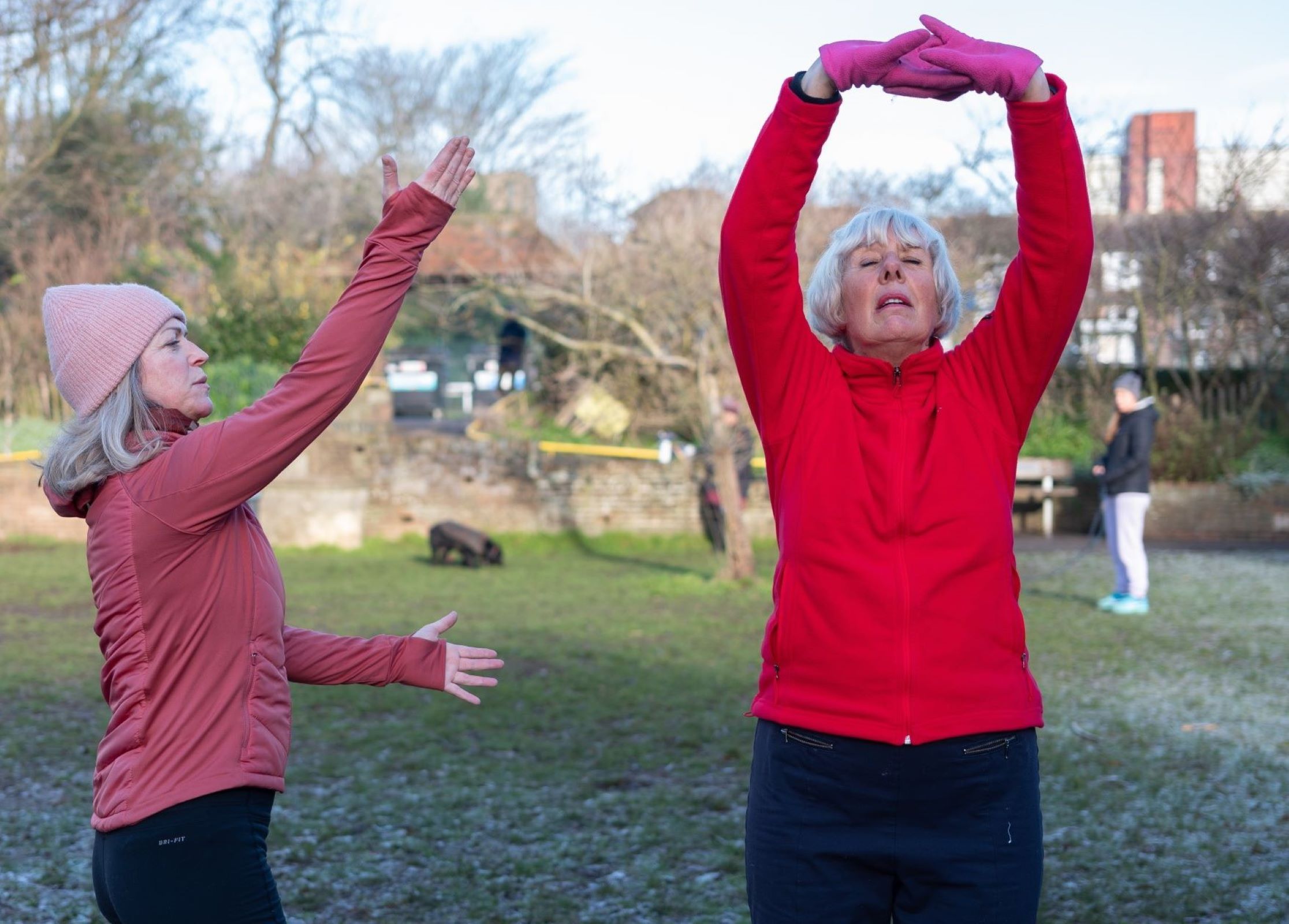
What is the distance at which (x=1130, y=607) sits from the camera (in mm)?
11719

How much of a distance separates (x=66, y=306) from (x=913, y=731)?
5.88ft

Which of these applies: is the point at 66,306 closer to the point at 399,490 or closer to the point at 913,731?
the point at 913,731

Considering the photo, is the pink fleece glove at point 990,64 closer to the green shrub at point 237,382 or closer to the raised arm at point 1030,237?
the raised arm at point 1030,237

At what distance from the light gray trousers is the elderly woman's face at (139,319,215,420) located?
10.2 metres

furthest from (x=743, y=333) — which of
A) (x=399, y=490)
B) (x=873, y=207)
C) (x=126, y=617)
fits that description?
(x=399, y=490)

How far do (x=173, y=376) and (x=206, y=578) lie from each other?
417 millimetres

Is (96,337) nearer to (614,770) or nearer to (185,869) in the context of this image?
(185,869)

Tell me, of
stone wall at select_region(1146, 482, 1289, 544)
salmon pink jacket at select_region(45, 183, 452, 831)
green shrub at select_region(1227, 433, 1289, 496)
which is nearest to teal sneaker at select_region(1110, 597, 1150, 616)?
stone wall at select_region(1146, 482, 1289, 544)

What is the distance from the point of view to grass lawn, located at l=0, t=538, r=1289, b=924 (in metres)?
4.83

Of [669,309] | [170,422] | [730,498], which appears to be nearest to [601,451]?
[669,309]

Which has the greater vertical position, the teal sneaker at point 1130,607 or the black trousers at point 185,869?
the black trousers at point 185,869

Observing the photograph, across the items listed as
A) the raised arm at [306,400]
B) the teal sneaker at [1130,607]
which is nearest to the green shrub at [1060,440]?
the teal sneaker at [1130,607]

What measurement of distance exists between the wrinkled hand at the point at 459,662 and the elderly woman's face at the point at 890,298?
107cm

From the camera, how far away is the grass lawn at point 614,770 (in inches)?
190
